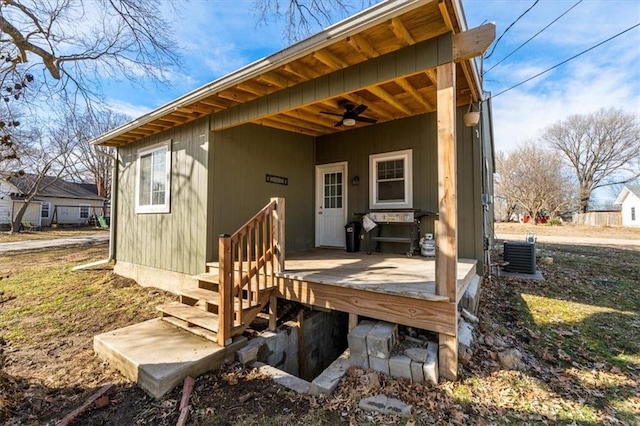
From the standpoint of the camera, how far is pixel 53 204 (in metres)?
22.5

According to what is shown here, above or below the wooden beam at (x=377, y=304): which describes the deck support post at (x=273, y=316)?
below

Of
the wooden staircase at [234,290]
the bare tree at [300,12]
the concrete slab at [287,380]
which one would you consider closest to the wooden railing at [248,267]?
the wooden staircase at [234,290]

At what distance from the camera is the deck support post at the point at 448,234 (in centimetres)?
265

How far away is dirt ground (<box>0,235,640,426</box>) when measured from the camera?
229cm

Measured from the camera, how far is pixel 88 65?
5.20m

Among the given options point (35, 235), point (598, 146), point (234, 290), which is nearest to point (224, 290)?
point (234, 290)

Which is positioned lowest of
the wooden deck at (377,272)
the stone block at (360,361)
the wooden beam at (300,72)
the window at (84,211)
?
the stone block at (360,361)

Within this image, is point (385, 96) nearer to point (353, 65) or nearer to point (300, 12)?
point (353, 65)

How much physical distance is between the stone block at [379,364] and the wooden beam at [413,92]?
10.1 ft

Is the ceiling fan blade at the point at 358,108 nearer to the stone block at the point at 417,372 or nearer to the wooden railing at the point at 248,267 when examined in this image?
the wooden railing at the point at 248,267

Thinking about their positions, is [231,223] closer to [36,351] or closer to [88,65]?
[36,351]

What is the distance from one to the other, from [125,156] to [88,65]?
89.6 inches

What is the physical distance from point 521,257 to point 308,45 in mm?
6354

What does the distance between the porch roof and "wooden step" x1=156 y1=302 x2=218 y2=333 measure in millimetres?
2894
